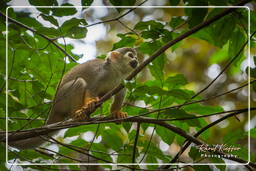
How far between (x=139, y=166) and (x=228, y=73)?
2109 millimetres

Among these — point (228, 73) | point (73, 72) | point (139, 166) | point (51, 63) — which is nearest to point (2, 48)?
point (51, 63)

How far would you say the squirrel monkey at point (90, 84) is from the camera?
10.0 ft

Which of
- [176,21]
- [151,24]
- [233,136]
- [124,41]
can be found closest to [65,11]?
[124,41]

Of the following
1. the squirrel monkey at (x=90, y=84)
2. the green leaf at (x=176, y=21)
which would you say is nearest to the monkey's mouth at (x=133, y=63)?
the squirrel monkey at (x=90, y=84)

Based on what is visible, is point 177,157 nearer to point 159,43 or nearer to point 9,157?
point 159,43

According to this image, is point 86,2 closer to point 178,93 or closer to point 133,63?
point 178,93

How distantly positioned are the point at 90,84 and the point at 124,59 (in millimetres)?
412

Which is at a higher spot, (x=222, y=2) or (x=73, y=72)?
(x=73, y=72)

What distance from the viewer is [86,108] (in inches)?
116

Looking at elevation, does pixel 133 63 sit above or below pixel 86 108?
above

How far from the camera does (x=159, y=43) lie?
2395 millimetres

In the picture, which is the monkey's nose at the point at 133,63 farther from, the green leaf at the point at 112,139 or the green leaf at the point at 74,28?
the green leaf at the point at 74,28

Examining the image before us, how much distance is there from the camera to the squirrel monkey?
305 cm

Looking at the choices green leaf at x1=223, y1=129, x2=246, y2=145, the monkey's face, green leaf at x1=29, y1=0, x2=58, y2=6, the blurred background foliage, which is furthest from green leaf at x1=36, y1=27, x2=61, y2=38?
green leaf at x1=223, y1=129, x2=246, y2=145
